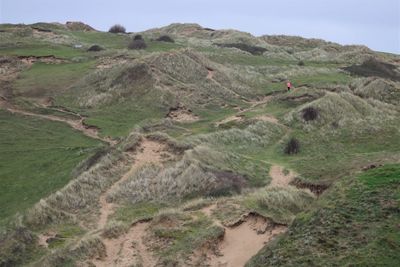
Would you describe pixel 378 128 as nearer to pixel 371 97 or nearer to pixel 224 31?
pixel 371 97

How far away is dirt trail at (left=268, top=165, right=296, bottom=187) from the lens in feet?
88.3

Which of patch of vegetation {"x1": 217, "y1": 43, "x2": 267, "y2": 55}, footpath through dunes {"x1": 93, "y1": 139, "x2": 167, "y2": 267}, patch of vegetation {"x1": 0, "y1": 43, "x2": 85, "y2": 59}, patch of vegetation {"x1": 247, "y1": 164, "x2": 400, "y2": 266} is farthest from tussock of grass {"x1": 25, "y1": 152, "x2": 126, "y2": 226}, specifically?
patch of vegetation {"x1": 217, "y1": 43, "x2": 267, "y2": 55}

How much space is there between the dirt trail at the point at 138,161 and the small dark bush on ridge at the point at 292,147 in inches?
286

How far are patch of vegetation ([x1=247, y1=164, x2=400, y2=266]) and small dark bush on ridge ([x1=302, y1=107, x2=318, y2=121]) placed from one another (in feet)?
61.3

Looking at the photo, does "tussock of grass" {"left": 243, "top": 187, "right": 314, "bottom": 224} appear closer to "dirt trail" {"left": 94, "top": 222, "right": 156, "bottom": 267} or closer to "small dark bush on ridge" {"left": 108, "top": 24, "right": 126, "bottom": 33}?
"dirt trail" {"left": 94, "top": 222, "right": 156, "bottom": 267}

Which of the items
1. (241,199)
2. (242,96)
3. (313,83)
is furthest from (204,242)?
(313,83)

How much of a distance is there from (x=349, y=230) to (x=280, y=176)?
11.5 metres

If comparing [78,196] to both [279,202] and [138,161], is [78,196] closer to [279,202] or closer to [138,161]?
[138,161]

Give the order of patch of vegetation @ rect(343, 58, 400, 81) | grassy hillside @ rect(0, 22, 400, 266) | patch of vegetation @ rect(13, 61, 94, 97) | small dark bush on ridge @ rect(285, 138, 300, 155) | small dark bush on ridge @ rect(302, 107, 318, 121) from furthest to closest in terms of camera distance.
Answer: patch of vegetation @ rect(343, 58, 400, 81)
patch of vegetation @ rect(13, 61, 94, 97)
small dark bush on ridge @ rect(302, 107, 318, 121)
small dark bush on ridge @ rect(285, 138, 300, 155)
grassy hillside @ rect(0, 22, 400, 266)

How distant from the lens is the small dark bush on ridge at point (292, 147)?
33125 millimetres

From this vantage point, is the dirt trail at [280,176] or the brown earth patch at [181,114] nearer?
the dirt trail at [280,176]

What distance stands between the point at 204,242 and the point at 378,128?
20.2 meters

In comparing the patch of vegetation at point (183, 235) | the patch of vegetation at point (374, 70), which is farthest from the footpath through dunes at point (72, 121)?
the patch of vegetation at point (374, 70)

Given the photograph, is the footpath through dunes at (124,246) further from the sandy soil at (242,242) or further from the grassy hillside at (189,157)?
the sandy soil at (242,242)
